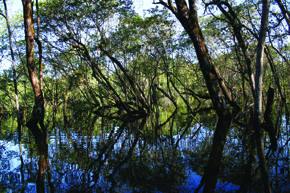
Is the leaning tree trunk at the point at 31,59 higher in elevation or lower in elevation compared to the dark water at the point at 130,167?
higher

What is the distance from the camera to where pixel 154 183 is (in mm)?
4043

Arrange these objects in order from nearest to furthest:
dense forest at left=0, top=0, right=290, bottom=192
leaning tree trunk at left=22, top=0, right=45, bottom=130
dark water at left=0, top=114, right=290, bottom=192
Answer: dark water at left=0, top=114, right=290, bottom=192, dense forest at left=0, top=0, right=290, bottom=192, leaning tree trunk at left=22, top=0, right=45, bottom=130

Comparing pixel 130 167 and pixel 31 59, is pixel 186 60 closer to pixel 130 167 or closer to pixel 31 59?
pixel 31 59

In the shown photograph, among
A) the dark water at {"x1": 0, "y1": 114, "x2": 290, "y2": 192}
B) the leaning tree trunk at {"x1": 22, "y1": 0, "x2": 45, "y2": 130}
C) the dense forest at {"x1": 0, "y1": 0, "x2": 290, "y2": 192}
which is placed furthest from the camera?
the leaning tree trunk at {"x1": 22, "y1": 0, "x2": 45, "y2": 130}

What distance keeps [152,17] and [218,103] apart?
9645 mm

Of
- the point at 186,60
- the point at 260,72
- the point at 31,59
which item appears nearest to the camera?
the point at 260,72

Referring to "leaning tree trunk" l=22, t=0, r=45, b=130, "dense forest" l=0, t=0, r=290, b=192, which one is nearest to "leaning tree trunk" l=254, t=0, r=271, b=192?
"dense forest" l=0, t=0, r=290, b=192

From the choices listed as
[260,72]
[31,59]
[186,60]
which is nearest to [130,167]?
[260,72]

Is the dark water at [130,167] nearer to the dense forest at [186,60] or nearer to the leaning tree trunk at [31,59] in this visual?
the dense forest at [186,60]

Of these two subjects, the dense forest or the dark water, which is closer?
the dark water

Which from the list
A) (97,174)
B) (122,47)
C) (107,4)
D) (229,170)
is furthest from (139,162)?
(122,47)

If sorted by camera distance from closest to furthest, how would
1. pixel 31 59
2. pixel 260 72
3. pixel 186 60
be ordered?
1. pixel 260 72
2. pixel 31 59
3. pixel 186 60

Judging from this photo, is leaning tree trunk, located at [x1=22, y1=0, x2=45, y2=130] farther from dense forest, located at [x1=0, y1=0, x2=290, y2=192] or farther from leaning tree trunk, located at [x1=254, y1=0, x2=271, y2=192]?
leaning tree trunk, located at [x1=254, y1=0, x2=271, y2=192]

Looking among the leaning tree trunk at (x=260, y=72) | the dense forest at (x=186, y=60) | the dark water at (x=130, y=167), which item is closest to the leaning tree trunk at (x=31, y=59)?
the dense forest at (x=186, y=60)
